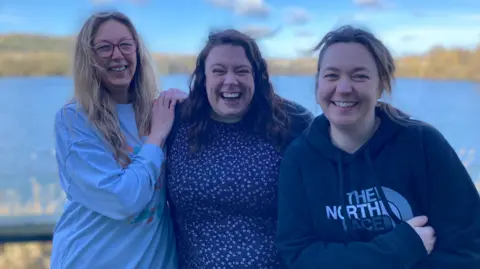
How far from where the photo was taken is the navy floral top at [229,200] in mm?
1600

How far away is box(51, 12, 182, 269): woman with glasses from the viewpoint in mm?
1527

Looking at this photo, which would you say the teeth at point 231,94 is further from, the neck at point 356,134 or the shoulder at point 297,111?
the neck at point 356,134

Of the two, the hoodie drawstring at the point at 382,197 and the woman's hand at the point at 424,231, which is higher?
the hoodie drawstring at the point at 382,197

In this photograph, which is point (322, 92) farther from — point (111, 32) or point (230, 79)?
point (111, 32)

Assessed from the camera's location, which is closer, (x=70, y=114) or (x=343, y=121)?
(x=343, y=121)

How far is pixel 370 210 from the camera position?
1313mm

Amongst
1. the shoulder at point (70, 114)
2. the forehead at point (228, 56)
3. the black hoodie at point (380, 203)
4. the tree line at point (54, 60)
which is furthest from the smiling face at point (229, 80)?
the tree line at point (54, 60)

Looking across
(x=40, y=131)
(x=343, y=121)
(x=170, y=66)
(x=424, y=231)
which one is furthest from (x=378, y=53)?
(x=40, y=131)

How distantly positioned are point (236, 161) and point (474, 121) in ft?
5.29

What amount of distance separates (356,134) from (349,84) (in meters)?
0.16

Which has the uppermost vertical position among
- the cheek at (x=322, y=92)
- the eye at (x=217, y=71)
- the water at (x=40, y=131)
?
the cheek at (x=322, y=92)

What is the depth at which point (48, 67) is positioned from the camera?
2359mm

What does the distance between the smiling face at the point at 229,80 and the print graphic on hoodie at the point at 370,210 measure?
51 cm

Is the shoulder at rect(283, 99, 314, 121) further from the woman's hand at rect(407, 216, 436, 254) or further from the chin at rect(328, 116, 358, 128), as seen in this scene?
the woman's hand at rect(407, 216, 436, 254)
